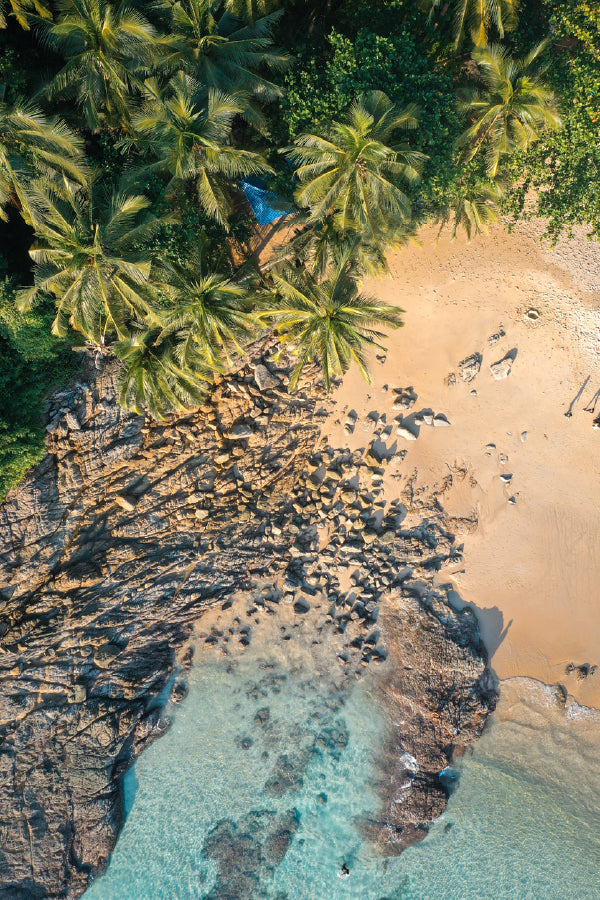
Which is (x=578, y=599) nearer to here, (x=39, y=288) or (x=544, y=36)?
(x=544, y=36)

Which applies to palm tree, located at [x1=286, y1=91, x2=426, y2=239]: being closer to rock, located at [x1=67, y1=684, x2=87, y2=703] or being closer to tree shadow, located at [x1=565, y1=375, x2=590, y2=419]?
tree shadow, located at [x1=565, y1=375, x2=590, y2=419]

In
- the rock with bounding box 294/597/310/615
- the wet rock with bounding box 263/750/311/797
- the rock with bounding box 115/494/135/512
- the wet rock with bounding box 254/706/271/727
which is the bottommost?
the wet rock with bounding box 263/750/311/797

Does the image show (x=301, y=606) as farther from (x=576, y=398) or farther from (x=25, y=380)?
(x=576, y=398)

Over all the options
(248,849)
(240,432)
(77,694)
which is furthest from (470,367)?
(248,849)

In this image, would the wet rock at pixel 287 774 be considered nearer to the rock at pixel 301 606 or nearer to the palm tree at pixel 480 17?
the rock at pixel 301 606

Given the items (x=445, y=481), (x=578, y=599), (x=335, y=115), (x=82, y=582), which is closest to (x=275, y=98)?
(x=335, y=115)

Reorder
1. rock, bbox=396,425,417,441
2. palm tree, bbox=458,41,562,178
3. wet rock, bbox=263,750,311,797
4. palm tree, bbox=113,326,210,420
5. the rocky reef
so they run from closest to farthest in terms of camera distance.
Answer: palm tree, bbox=458,41,562,178, palm tree, bbox=113,326,210,420, the rocky reef, rock, bbox=396,425,417,441, wet rock, bbox=263,750,311,797

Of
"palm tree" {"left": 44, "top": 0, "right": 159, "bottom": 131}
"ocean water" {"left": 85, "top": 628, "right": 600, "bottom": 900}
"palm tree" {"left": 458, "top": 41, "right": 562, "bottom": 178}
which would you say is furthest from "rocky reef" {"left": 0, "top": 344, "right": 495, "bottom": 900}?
"palm tree" {"left": 458, "top": 41, "right": 562, "bottom": 178}
